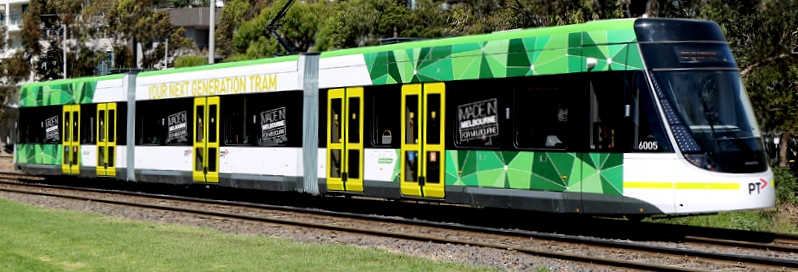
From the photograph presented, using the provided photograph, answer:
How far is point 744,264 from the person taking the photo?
518 inches

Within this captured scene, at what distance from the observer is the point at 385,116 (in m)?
19.6

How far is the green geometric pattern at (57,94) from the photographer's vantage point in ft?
98.2

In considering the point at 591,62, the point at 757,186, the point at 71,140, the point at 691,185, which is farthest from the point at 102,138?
the point at 757,186

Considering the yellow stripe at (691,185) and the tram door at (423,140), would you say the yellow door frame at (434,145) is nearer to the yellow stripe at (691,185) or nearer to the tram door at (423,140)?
the tram door at (423,140)

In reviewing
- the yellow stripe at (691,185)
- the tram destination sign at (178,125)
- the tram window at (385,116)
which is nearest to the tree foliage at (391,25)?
the tram destination sign at (178,125)

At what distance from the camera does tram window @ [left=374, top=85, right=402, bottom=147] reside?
760 inches

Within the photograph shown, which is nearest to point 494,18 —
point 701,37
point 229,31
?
point 701,37

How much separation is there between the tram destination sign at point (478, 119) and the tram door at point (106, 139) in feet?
45.0

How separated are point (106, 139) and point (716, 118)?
18593 millimetres

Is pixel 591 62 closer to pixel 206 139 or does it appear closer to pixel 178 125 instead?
pixel 206 139

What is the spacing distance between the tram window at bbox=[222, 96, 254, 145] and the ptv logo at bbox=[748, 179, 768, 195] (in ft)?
38.8

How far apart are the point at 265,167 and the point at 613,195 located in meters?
9.60

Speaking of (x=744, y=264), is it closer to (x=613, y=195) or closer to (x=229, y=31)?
(x=613, y=195)

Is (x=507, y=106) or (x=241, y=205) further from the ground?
(x=507, y=106)
